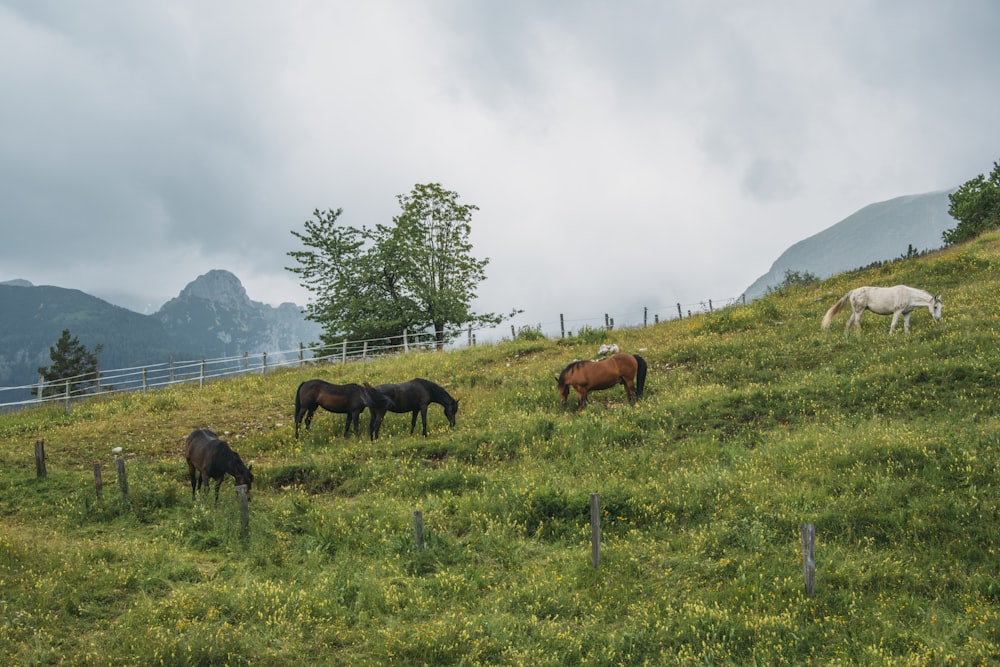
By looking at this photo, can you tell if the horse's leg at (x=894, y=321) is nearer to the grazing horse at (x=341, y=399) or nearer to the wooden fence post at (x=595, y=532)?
the wooden fence post at (x=595, y=532)

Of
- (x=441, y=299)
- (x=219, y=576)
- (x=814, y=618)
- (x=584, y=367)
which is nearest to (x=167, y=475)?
(x=219, y=576)

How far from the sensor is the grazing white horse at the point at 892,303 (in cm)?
2081

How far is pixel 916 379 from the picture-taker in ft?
53.1

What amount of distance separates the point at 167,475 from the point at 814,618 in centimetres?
1564

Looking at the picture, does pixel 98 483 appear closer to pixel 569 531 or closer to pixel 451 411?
pixel 451 411

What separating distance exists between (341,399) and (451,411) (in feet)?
11.7

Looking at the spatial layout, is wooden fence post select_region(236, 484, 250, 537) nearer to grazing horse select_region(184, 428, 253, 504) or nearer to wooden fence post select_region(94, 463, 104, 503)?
grazing horse select_region(184, 428, 253, 504)

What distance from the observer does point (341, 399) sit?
18.9m

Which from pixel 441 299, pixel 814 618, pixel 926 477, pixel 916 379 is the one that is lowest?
pixel 814 618

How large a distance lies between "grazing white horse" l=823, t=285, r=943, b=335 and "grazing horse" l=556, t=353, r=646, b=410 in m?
8.29

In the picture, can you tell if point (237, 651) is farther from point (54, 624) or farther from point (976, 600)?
point (976, 600)

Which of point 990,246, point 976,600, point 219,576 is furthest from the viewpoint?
point 990,246

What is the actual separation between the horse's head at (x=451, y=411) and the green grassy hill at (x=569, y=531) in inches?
15.5

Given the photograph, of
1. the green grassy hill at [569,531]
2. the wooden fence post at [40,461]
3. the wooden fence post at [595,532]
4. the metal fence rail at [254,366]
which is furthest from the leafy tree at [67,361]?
the wooden fence post at [595,532]
